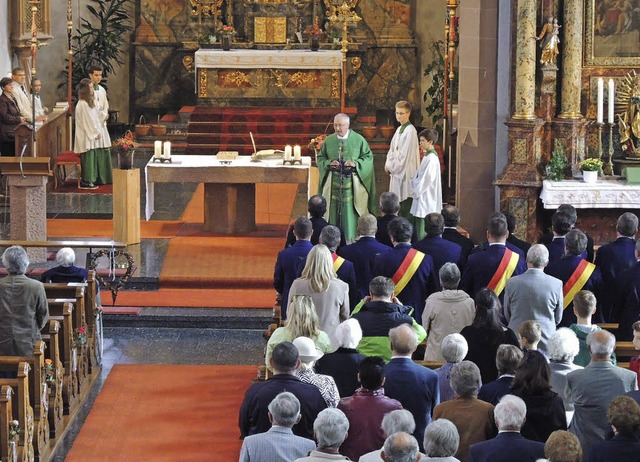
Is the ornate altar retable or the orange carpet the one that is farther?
the ornate altar retable

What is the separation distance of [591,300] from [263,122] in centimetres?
1507

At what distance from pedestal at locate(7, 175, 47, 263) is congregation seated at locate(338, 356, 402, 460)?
7.97 meters

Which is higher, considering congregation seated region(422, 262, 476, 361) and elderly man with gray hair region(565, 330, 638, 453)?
congregation seated region(422, 262, 476, 361)

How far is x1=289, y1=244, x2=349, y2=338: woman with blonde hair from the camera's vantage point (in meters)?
10.2

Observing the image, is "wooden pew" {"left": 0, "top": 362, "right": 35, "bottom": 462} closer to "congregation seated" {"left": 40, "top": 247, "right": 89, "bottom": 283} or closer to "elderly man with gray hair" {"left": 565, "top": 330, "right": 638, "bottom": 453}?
"congregation seated" {"left": 40, "top": 247, "right": 89, "bottom": 283}

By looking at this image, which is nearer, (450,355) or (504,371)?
(504,371)

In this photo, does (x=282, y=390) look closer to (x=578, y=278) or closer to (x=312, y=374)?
(x=312, y=374)

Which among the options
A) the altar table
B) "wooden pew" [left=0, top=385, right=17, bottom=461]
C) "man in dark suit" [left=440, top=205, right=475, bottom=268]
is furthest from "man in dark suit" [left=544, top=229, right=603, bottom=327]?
the altar table

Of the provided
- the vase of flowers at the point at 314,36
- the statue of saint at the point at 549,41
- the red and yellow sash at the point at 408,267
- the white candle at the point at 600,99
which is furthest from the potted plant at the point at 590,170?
the vase of flowers at the point at 314,36

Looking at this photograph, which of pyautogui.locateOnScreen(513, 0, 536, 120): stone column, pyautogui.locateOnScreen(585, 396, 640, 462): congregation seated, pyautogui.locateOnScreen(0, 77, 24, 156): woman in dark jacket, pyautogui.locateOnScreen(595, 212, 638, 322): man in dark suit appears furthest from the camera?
pyautogui.locateOnScreen(0, 77, 24, 156): woman in dark jacket

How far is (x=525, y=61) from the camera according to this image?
52.6 ft

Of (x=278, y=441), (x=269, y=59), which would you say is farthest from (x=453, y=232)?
(x=269, y=59)

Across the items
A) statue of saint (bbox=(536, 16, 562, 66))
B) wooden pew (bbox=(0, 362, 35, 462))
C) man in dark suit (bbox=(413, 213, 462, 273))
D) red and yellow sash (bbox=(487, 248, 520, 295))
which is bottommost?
wooden pew (bbox=(0, 362, 35, 462))

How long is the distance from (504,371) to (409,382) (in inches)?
21.6
